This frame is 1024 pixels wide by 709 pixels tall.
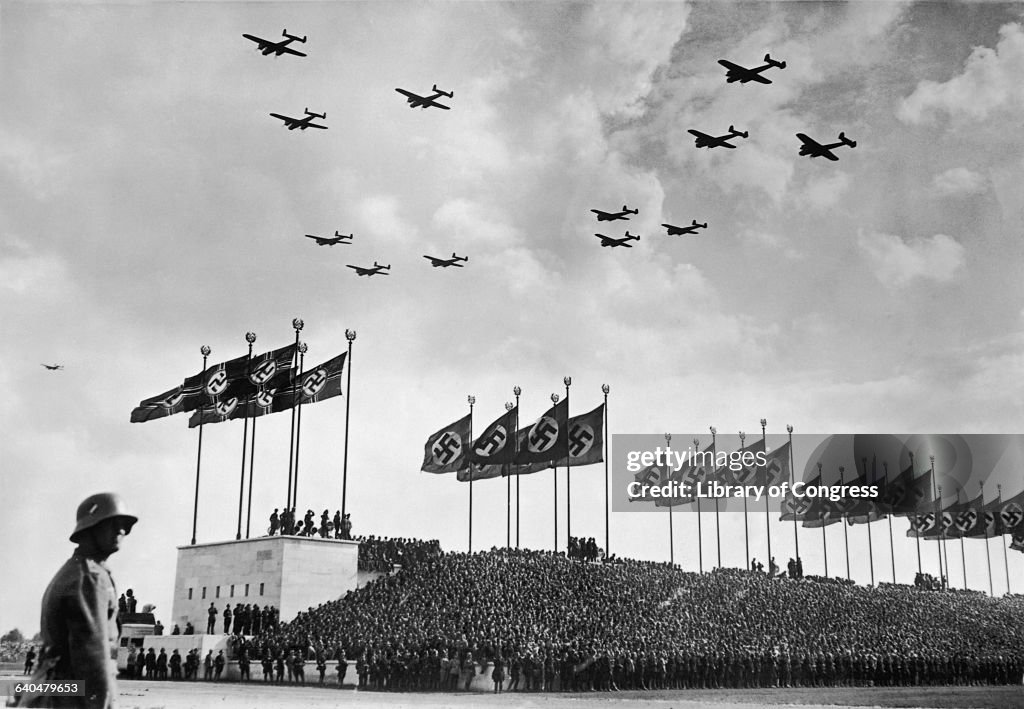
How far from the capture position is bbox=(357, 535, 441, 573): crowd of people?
1591 inches

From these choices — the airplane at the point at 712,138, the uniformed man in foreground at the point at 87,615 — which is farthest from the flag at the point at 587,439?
the uniformed man in foreground at the point at 87,615

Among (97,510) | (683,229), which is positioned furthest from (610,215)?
(97,510)

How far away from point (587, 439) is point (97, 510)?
121 ft

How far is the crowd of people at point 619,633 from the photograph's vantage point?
29.6m

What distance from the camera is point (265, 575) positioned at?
123ft

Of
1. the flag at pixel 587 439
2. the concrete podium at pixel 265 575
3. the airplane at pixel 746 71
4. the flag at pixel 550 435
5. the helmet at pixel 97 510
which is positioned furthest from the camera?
the flag at pixel 550 435

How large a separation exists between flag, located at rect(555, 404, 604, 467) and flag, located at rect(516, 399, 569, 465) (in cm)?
51

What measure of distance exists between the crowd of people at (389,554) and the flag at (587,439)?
265 inches

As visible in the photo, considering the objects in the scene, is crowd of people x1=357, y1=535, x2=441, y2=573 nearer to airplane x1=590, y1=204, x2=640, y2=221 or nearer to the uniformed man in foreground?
airplane x1=590, y1=204, x2=640, y2=221

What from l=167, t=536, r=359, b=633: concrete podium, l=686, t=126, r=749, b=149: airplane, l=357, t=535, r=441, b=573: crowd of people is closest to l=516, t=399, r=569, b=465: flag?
l=357, t=535, r=441, b=573: crowd of people

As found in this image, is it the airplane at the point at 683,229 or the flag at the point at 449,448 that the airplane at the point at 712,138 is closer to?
the airplane at the point at 683,229

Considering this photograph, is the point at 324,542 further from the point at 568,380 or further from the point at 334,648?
the point at 568,380

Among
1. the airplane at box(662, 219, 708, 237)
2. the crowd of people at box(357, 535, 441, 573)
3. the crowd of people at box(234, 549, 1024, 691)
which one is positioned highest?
the airplane at box(662, 219, 708, 237)

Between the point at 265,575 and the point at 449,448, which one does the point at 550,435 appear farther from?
the point at 265,575
